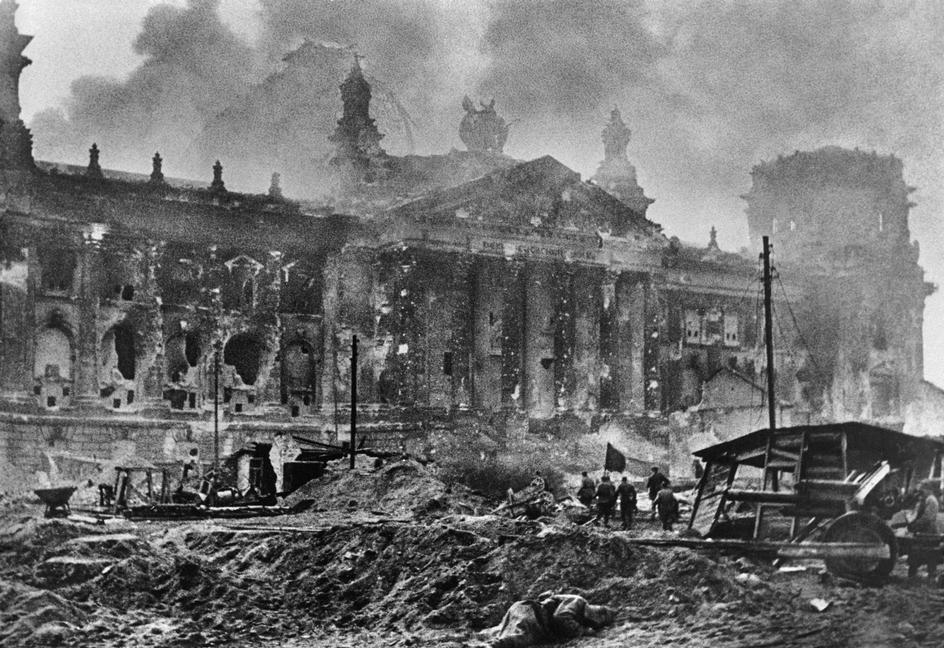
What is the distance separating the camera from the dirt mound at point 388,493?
28.9 m

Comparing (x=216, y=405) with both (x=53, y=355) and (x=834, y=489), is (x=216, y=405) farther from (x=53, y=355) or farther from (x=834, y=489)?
(x=834, y=489)

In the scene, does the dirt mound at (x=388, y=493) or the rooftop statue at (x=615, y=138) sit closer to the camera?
the dirt mound at (x=388, y=493)

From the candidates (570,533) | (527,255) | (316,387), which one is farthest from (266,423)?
(570,533)

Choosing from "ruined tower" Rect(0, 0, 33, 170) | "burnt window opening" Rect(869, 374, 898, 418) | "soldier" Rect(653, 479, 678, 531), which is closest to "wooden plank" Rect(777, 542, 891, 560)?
"soldier" Rect(653, 479, 678, 531)

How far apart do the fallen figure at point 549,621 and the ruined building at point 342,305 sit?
22776 mm

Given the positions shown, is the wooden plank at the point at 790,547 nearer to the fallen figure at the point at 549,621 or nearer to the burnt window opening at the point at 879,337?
the fallen figure at the point at 549,621

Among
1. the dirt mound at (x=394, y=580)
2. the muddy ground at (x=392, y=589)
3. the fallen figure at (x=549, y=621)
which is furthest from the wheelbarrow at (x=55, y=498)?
the fallen figure at (x=549, y=621)

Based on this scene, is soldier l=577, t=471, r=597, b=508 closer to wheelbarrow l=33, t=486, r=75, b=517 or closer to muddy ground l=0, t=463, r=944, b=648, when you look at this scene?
muddy ground l=0, t=463, r=944, b=648

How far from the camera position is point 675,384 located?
50094 mm

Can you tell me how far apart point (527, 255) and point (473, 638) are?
2741cm

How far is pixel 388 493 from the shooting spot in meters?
30.4

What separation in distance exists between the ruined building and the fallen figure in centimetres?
2278

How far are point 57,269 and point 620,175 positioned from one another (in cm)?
2557

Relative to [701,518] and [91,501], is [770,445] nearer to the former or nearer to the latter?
[701,518]
